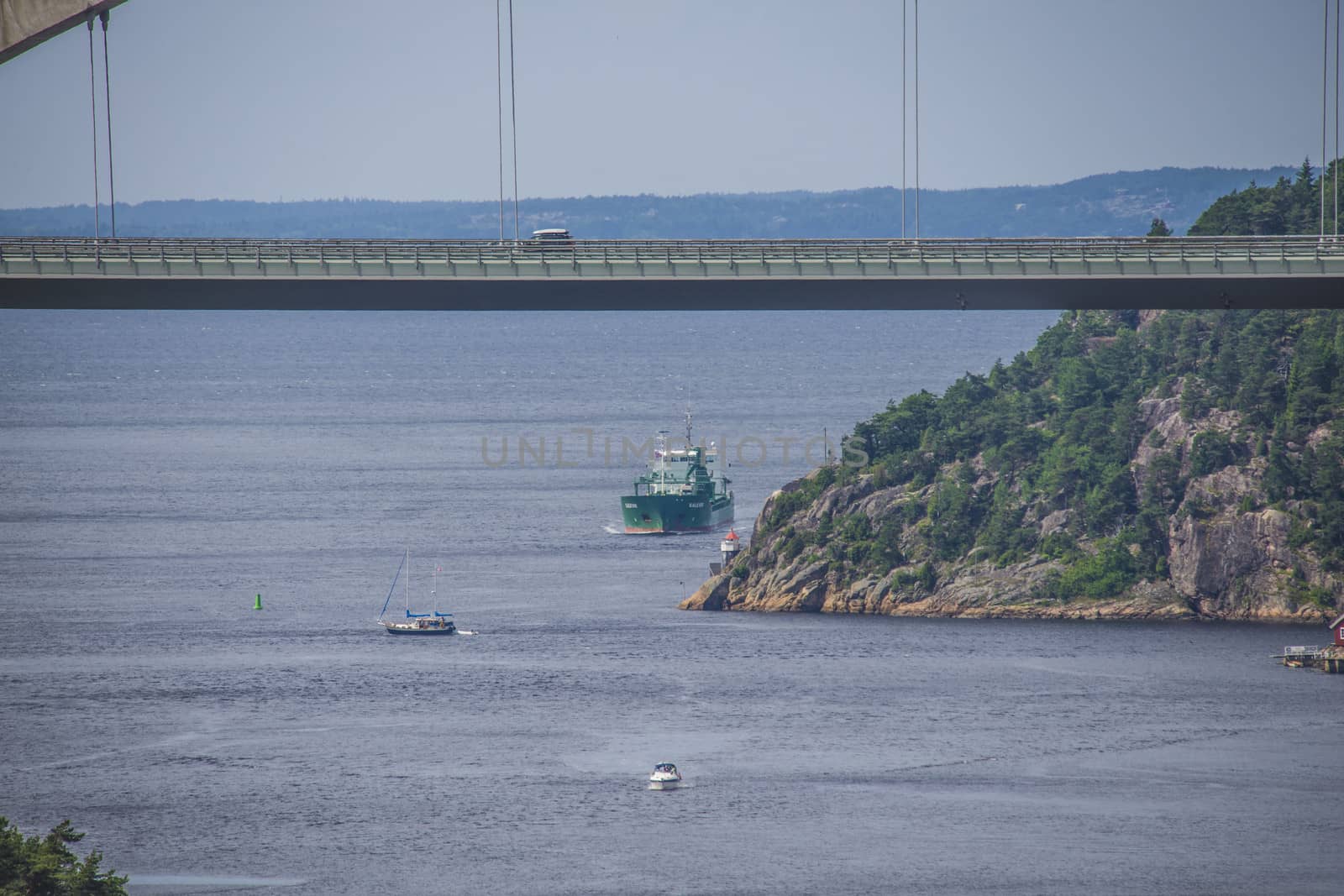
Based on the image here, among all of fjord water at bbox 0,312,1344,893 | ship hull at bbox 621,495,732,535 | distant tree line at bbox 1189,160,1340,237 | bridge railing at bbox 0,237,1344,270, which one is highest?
distant tree line at bbox 1189,160,1340,237

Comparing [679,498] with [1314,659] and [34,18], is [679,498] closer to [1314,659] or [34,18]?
[1314,659]

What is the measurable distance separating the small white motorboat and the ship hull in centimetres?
5726

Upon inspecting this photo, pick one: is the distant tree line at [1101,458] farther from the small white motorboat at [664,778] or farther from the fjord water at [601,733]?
the small white motorboat at [664,778]

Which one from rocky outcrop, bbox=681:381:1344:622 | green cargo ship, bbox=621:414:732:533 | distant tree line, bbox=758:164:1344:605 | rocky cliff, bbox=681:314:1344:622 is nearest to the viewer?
rocky outcrop, bbox=681:381:1344:622

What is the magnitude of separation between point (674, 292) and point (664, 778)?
16799 mm

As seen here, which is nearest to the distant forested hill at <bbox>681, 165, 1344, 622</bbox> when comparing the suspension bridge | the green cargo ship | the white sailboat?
the white sailboat

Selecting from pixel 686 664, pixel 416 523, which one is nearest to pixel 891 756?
pixel 686 664

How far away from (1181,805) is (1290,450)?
4019 cm

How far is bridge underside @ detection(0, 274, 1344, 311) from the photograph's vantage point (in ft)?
186

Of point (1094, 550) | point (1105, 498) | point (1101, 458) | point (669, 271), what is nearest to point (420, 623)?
point (1094, 550)

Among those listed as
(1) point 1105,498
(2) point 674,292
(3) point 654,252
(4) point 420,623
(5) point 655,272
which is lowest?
(4) point 420,623

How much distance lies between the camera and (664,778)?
215ft

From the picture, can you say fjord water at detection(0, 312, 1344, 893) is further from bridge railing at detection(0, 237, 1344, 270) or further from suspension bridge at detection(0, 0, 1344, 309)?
bridge railing at detection(0, 237, 1344, 270)

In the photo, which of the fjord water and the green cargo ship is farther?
the green cargo ship
